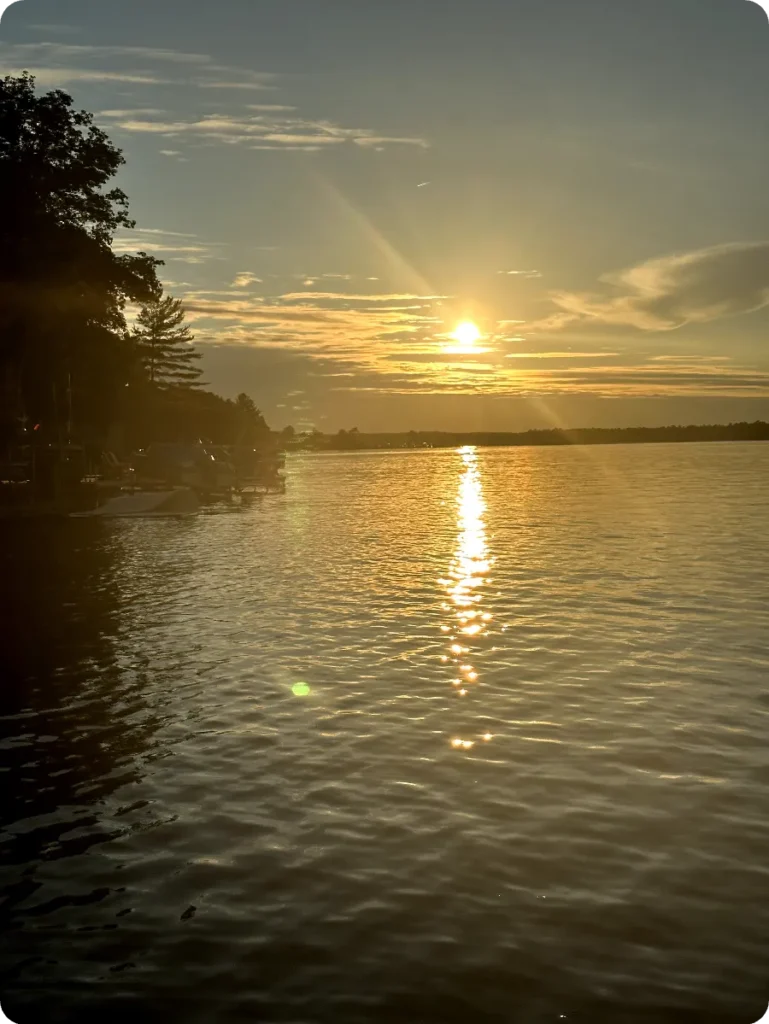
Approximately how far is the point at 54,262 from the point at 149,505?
495 inches

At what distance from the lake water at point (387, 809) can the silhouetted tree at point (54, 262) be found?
27.6 meters

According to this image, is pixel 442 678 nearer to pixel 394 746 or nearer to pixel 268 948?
pixel 394 746

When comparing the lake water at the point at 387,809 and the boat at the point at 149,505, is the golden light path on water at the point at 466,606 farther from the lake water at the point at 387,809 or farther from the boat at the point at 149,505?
the boat at the point at 149,505

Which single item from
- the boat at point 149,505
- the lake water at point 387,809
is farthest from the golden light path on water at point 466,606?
the boat at point 149,505

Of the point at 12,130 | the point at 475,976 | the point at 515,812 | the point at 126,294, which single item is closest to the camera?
the point at 475,976

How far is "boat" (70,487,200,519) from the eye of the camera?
164ft

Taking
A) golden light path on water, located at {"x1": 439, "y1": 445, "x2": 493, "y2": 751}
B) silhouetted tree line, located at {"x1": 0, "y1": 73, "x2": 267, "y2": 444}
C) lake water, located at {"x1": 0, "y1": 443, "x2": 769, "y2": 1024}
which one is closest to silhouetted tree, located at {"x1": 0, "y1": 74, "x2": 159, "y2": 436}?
silhouetted tree line, located at {"x1": 0, "y1": 73, "x2": 267, "y2": 444}

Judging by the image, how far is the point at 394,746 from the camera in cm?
1125

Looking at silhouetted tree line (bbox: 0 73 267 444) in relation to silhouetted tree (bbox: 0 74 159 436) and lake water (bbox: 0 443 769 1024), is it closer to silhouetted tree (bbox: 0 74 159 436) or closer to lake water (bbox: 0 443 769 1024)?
silhouetted tree (bbox: 0 74 159 436)

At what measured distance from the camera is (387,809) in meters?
9.30

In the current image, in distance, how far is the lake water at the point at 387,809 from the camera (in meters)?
6.32

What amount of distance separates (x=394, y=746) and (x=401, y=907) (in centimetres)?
397

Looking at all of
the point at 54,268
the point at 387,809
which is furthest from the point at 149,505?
the point at 387,809

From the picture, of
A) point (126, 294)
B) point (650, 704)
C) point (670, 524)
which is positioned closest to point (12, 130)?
point (126, 294)
